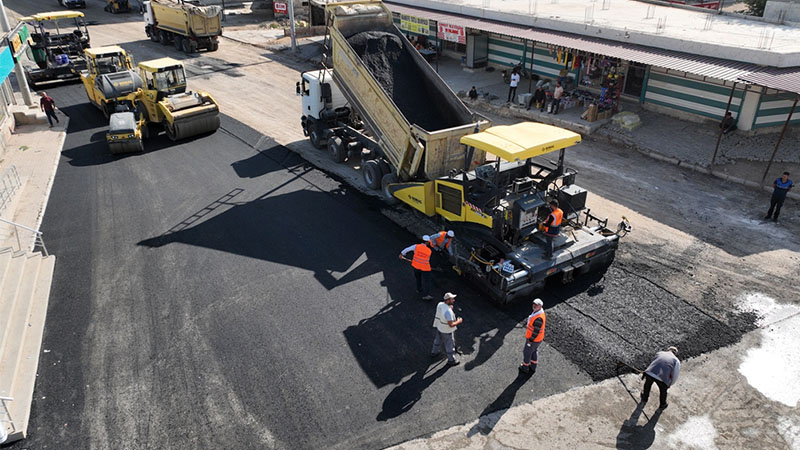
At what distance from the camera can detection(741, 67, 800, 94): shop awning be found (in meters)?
14.5

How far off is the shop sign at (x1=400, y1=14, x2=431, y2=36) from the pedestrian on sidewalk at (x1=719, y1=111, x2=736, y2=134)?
46.4 ft

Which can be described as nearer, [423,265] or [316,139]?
[423,265]

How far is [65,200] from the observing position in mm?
14914

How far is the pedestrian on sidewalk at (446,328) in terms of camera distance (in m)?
8.60

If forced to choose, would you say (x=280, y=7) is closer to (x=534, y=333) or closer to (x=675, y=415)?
(x=534, y=333)

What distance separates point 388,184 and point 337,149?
3.36 meters

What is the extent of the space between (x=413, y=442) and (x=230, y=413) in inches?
113

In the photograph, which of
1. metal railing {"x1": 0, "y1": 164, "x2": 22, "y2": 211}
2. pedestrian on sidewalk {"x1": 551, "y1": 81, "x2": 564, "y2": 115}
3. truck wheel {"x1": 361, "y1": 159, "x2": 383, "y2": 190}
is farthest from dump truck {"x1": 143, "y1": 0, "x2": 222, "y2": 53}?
truck wheel {"x1": 361, "y1": 159, "x2": 383, "y2": 190}

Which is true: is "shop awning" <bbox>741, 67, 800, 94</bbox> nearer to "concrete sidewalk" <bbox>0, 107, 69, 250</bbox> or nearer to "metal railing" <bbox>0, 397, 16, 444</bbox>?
"metal railing" <bbox>0, 397, 16, 444</bbox>

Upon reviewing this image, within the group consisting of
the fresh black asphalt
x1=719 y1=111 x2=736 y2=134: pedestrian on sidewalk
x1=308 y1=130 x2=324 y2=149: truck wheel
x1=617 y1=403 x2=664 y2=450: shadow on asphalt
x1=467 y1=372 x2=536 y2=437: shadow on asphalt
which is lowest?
x1=617 y1=403 x2=664 y2=450: shadow on asphalt

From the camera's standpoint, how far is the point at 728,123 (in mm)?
17438

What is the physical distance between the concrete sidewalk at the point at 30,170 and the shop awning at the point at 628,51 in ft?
55.8

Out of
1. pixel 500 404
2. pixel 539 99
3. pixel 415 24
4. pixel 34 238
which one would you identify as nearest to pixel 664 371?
pixel 500 404

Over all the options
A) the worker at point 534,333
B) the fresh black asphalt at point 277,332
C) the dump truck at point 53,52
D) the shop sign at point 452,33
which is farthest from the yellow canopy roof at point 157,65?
the worker at point 534,333
